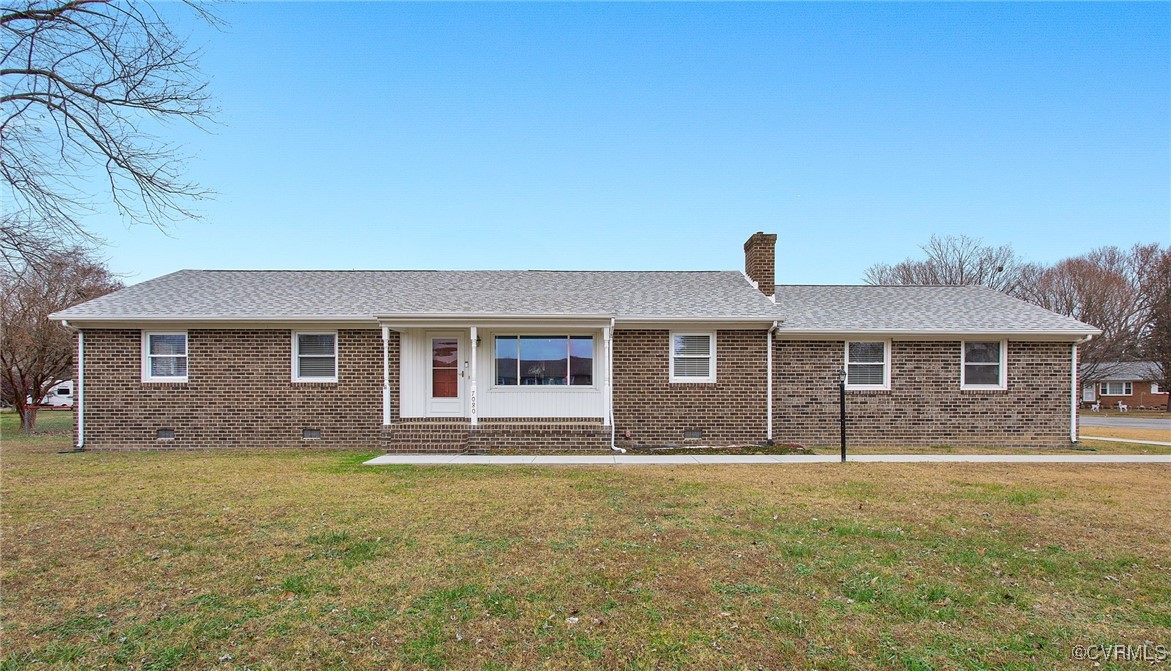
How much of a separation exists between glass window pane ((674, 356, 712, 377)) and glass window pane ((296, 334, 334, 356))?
785cm

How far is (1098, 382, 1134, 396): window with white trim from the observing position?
47.7 metres

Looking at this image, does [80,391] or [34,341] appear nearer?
[80,391]

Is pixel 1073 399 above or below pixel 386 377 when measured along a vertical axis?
below

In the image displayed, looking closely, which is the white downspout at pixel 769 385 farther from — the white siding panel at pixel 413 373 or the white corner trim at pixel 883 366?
the white siding panel at pixel 413 373

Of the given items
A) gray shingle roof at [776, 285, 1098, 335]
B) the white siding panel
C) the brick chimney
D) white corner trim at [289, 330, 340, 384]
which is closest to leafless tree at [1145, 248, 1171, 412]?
gray shingle roof at [776, 285, 1098, 335]

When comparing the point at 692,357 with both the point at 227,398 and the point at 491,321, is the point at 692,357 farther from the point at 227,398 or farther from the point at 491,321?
the point at 227,398

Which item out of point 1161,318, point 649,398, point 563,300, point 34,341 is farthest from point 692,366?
point 1161,318

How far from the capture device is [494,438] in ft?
39.7

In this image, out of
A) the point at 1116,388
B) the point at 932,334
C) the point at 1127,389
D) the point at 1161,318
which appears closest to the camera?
the point at 932,334

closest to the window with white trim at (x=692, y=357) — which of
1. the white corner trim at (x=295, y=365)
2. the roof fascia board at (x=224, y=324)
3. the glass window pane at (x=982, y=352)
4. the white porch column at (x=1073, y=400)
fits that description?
the glass window pane at (x=982, y=352)

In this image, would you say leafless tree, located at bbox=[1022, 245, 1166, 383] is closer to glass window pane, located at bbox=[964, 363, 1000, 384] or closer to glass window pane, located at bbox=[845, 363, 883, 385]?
glass window pane, located at bbox=[964, 363, 1000, 384]

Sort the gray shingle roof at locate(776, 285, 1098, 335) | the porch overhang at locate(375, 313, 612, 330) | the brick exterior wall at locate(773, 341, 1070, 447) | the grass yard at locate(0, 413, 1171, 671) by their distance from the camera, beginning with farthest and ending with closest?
the brick exterior wall at locate(773, 341, 1070, 447), the gray shingle roof at locate(776, 285, 1098, 335), the porch overhang at locate(375, 313, 612, 330), the grass yard at locate(0, 413, 1171, 671)

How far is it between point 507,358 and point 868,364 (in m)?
8.43

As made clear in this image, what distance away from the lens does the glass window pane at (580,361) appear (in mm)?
13523
